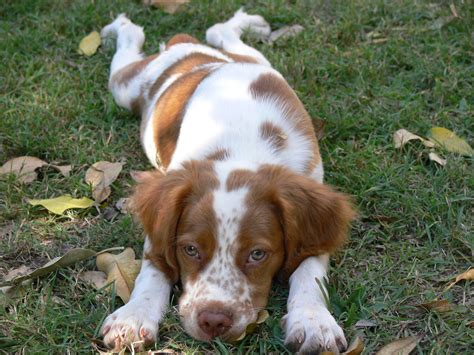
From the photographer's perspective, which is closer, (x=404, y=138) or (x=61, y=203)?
(x=61, y=203)

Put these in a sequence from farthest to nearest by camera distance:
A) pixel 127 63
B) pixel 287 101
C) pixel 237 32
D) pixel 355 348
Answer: pixel 237 32
pixel 127 63
pixel 287 101
pixel 355 348

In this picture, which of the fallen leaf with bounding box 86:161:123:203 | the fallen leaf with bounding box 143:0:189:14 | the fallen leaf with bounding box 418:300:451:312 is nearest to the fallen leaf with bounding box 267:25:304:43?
the fallen leaf with bounding box 143:0:189:14

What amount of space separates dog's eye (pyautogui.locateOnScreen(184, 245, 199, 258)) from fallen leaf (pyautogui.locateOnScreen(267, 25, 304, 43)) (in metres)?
3.54

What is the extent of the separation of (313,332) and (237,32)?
3.89m

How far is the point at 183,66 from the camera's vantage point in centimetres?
625

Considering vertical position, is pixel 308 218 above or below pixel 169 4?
above

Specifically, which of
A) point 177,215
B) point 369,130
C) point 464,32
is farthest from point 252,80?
point 464,32

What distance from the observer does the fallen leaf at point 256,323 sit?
3889 mm

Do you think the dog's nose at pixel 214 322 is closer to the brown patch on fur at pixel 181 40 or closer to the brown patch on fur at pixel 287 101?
the brown patch on fur at pixel 287 101

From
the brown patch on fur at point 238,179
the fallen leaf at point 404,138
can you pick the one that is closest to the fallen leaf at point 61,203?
the brown patch on fur at point 238,179

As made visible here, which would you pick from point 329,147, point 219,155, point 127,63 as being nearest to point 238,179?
point 219,155

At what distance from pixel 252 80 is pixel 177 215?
1.46m

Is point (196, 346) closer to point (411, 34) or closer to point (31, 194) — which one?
point (31, 194)

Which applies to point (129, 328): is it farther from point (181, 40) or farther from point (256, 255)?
point (181, 40)
